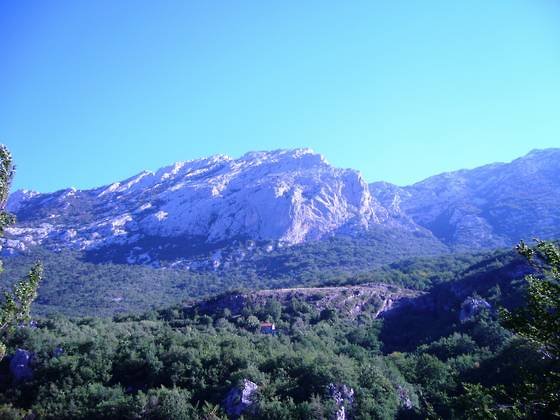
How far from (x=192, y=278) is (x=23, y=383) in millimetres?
110692

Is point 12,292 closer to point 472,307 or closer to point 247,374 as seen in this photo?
point 247,374

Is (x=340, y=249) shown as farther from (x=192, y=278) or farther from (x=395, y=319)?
(x=395, y=319)

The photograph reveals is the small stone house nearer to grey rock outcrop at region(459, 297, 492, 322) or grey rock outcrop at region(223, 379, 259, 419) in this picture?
grey rock outcrop at region(459, 297, 492, 322)

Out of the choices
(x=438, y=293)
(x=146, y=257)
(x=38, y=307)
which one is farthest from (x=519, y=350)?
(x=146, y=257)

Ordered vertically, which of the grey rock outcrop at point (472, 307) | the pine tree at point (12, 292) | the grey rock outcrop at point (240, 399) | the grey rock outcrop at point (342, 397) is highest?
the pine tree at point (12, 292)

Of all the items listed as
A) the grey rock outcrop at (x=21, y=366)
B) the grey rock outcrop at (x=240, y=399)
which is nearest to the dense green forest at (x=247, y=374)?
the grey rock outcrop at (x=240, y=399)

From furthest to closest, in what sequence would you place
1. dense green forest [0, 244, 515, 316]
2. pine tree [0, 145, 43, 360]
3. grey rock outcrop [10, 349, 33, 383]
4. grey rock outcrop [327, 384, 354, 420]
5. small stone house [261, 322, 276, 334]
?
1. dense green forest [0, 244, 515, 316]
2. small stone house [261, 322, 276, 334]
3. grey rock outcrop [10, 349, 33, 383]
4. grey rock outcrop [327, 384, 354, 420]
5. pine tree [0, 145, 43, 360]

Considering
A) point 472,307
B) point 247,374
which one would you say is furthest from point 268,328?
point 472,307

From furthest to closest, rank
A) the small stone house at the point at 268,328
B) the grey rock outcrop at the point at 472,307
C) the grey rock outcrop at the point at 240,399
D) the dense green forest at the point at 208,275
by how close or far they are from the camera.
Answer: the dense green forest at the point at 208,275
the small stone house at the point at 268,328
the grey rock outcrop at the point at 472,307
the grey rock outcrop at the point at 240,399

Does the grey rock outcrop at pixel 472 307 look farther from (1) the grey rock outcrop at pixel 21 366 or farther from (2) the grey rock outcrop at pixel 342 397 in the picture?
(1) the grey rock outcrop at pixel 21 366

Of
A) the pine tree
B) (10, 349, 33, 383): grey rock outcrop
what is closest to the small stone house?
(10, 349, 33, 383): grey rock outcrop

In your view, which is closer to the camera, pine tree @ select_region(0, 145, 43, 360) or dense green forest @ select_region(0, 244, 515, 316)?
pine tree @ select_region(0, 145, 43, 360)

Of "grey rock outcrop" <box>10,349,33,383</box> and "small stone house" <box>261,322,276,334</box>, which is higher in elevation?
"grey rock outcrop" <box>10,349,33,383</box>

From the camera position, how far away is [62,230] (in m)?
198
